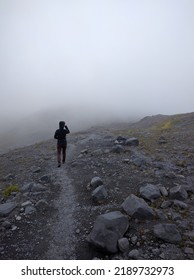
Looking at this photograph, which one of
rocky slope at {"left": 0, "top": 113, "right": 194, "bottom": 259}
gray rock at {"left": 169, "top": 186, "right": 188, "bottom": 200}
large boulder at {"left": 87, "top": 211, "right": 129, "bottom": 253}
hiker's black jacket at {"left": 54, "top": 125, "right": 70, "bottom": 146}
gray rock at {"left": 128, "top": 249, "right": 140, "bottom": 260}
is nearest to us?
gray rock at {"left": 128, "top": 249, "right": 140, "bottom": 260}

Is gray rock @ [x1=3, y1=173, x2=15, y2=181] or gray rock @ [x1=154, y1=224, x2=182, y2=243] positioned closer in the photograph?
gray rock @ [x1=154, y1=224, x2=182, y2=243]

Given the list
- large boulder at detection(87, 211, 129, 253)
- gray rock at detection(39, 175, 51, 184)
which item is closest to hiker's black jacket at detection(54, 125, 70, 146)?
gray rock at detection(39, 175, 51, 184)

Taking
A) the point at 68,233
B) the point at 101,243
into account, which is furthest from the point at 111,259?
the point at 68,233

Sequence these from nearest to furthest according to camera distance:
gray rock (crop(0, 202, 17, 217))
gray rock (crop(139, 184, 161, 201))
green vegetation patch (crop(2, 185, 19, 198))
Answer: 1. gray rock (crop(0, 202, 17, 217))
2. gray rock (crop(139, 184, 161, 201))
3. green vegetation patch (crop(2, 185, 19, 198))

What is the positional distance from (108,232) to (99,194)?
151 inches

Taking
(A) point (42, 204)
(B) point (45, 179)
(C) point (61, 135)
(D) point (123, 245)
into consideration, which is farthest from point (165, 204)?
(C) point (61, 135)

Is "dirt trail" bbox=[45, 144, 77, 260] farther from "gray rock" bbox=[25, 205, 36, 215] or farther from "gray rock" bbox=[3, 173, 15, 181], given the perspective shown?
"gray rock" bbox=[3, 173, 15, 181]

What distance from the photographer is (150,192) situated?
12.5 m

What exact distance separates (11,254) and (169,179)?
9511mm

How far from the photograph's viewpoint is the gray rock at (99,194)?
12.6m

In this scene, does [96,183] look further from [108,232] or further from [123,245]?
[123,245]

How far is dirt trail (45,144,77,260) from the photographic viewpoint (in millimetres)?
9000

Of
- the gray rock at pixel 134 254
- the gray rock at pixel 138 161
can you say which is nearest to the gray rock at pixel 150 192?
the gray rock at pixel 134 254

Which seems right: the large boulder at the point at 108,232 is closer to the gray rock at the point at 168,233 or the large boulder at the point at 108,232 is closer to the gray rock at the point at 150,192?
the gray rock at the point at 168,233
